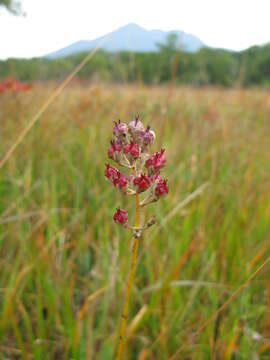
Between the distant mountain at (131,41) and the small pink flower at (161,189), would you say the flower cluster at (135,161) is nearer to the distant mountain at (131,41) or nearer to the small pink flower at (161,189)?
the small pink flower at (161,189)

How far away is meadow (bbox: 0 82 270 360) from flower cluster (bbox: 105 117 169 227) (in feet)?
1.12

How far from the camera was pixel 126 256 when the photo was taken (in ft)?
5.41

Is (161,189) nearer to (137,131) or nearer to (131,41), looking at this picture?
(137,131)

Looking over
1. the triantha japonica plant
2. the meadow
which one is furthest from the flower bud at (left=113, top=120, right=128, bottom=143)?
the meadow

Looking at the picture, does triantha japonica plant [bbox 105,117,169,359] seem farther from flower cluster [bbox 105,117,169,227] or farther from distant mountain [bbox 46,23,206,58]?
distant mountain [bbox 46,23,206,58]

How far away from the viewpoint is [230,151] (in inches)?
116

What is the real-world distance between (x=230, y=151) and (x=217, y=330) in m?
1.70

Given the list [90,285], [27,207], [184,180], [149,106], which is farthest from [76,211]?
[149,106]

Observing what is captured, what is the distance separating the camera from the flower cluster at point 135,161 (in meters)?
0.72

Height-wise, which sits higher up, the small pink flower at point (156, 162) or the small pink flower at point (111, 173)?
the small pink flower at point (156, 162)

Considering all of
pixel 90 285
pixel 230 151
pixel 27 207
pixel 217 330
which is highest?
pixel 230 151

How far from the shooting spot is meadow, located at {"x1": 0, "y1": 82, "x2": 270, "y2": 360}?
1346mm

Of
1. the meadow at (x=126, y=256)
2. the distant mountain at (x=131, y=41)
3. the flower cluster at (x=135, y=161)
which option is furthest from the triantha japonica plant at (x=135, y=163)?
the distant mountain at (x=131, y=41)

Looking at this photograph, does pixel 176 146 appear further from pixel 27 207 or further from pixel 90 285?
pixel 90 285
